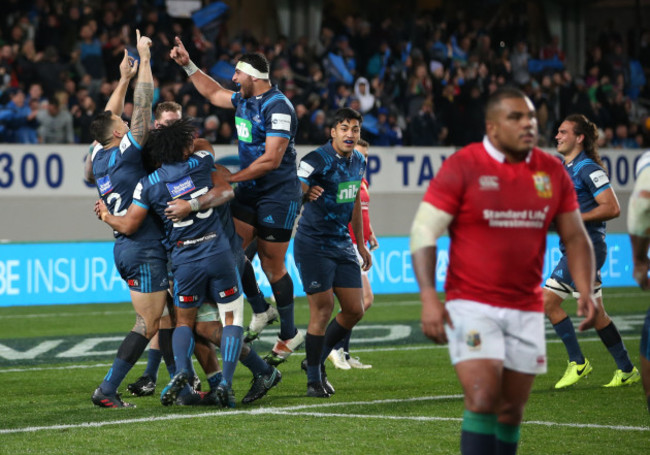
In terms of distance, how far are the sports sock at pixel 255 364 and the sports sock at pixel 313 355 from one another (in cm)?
49

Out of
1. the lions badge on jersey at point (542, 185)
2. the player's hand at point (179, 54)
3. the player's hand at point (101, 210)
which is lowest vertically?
the player's hand at point (101, 210)

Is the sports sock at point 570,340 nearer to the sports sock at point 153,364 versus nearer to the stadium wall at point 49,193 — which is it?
the sports sock at point 153,364

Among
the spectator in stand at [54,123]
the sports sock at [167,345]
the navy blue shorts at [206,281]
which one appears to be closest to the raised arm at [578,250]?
the navy blue shorts at [206,281]

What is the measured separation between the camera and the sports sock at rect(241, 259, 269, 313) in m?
9.39

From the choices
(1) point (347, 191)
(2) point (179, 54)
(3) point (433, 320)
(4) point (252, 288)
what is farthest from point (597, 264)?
(3) point (433, 320)

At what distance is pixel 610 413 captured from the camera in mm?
7930

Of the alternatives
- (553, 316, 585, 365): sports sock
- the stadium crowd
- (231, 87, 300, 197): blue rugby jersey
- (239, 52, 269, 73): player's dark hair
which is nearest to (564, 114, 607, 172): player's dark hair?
(553, 316, 585, 365): sports sock

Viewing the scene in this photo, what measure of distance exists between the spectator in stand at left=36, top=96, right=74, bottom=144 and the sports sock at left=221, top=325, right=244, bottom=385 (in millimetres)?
11415

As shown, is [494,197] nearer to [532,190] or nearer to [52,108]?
[532,190]

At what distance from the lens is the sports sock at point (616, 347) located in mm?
9516

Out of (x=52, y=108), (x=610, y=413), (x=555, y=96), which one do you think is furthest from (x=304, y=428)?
(x=555, y=96)

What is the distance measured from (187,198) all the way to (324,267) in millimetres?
1517

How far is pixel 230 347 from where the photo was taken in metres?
7.82

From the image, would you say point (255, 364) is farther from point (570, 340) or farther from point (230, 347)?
point (570, 340)
